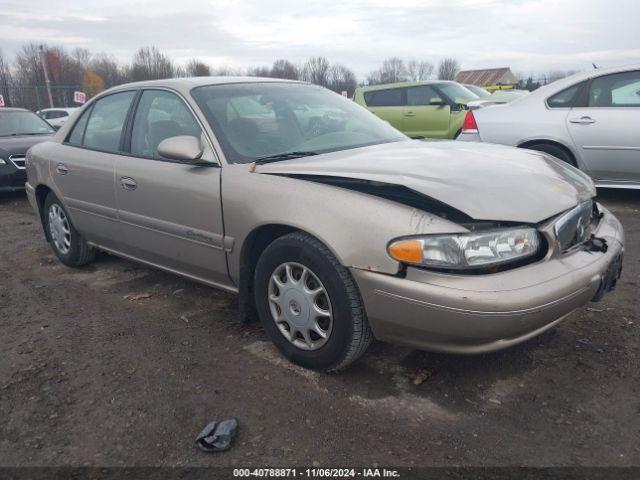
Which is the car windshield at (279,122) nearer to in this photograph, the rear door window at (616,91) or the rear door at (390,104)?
the rear door window at (616,91)

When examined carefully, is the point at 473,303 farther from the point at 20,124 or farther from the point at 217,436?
the point at 20,124

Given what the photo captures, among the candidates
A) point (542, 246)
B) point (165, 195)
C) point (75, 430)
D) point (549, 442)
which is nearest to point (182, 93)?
point (165, 195)

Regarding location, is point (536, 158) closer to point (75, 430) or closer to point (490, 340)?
point (490, 340)

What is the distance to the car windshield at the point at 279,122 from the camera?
10.4ft

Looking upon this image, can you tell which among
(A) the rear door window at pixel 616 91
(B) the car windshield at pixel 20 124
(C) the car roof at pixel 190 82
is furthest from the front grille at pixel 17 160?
(A) the rear door window at pixel 616 91

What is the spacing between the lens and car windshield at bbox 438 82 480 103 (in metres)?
10.3

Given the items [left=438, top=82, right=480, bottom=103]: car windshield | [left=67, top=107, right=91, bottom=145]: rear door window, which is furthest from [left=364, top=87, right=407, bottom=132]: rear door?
[left=67, top=107, right=91, bottom=145]: rear door window

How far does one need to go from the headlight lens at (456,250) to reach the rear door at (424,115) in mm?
8251

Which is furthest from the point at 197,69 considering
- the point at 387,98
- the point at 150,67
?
the point at 387,98

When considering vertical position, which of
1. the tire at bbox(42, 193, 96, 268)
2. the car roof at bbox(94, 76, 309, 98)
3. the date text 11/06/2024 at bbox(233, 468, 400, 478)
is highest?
the car roof at bbox(94, 76, 309, 98)

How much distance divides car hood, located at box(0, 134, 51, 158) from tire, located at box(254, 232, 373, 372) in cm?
714

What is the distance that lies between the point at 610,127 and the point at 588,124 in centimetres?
23

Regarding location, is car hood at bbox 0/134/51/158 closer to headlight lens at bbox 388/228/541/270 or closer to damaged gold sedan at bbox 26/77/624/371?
damaged gold sedan at bbox 26/77/624/371

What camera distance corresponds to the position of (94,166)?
393 centimetres
